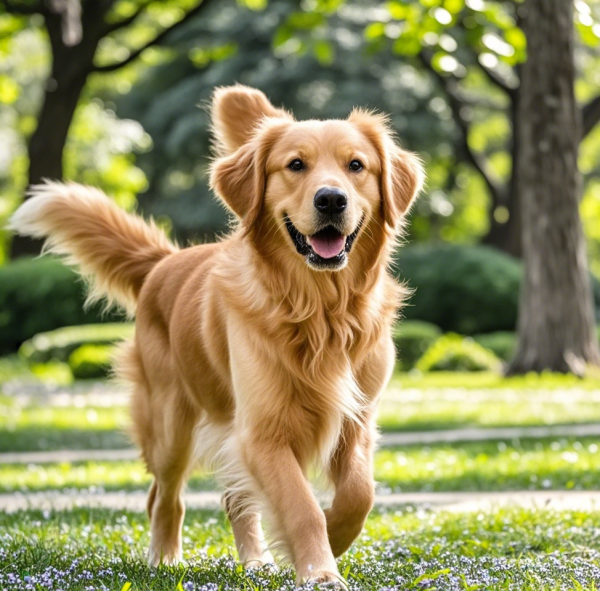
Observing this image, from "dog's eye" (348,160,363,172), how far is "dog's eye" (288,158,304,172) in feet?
0.76

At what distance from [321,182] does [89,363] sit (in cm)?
1346

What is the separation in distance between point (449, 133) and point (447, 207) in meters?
1.92

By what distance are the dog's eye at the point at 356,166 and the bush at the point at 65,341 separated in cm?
1415

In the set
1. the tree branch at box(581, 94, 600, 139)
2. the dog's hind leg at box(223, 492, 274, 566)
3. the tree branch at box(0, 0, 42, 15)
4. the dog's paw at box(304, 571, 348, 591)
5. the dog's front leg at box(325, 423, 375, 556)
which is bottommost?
the tree branch at box(581, 94, 600, 139)

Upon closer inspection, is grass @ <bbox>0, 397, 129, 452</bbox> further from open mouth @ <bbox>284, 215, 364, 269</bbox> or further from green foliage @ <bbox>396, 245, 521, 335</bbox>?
green foliage @ <bbox>396, 245, 521, 335</bbox>

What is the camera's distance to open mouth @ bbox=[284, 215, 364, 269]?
15.7 ft

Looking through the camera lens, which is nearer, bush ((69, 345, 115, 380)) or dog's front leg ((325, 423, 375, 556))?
dog's front leg ((325, 423, 375, 556))

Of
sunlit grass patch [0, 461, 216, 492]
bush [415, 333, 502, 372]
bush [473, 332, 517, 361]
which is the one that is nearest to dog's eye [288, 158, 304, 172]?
sunlit grass patch [0, 461, 216, 492]

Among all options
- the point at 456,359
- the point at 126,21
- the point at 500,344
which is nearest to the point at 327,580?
the point at 456,359

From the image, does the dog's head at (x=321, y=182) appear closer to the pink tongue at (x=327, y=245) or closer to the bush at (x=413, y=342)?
the pink tongue at (x=327, y=245)

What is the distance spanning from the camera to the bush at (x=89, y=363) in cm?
1761

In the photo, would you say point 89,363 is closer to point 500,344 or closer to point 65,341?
point 65,341

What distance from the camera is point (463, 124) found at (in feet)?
88.5

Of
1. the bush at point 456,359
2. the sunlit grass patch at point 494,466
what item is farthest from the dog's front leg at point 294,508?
the bush at point 456,359
